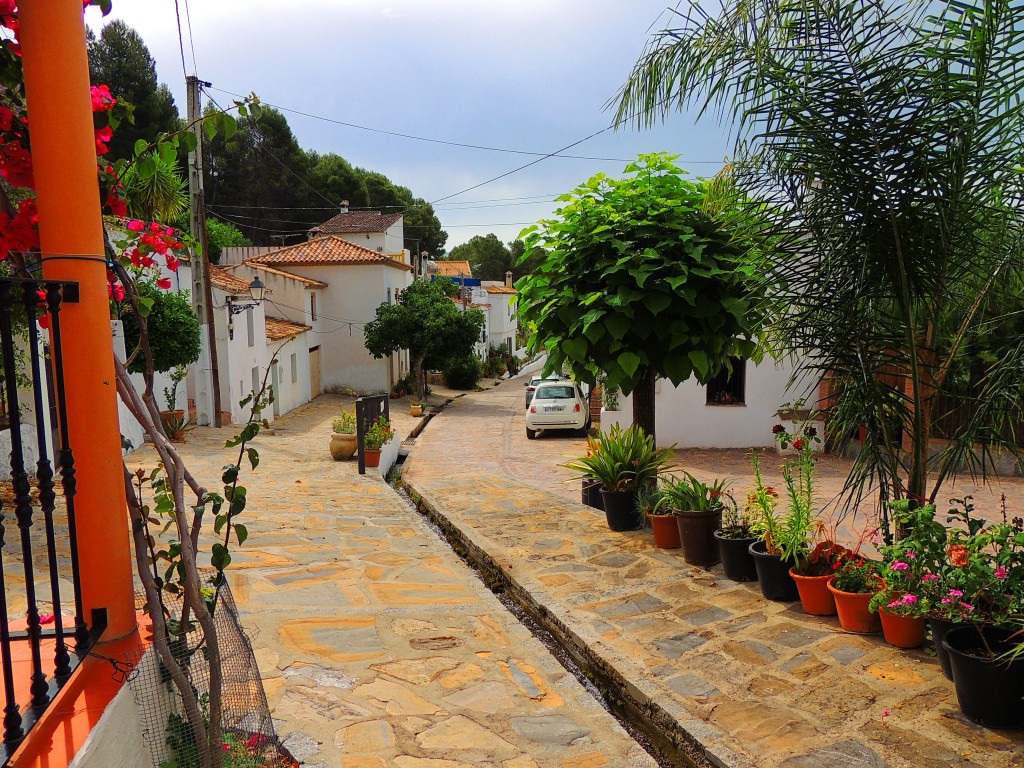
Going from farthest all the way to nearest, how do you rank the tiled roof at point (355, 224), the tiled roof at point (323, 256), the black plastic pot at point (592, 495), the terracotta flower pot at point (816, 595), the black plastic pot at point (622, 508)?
1. the tiled roof at point (355, 224)
2. the tiled roof at point (323, 256)
3. the black plastic pot at point (592, 495)
4. the black plastic pot at point (622, 508)
5. the terracotta flower pot at point (816, 595)

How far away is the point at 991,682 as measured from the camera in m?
3.87

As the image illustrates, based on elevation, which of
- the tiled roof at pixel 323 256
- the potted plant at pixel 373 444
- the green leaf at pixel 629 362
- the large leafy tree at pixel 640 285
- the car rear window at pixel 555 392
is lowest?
the potted plant at pixel 373 444

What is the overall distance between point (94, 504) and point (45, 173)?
3.47 feet

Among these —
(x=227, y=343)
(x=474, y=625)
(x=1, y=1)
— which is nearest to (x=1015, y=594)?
(x=474, y=625)

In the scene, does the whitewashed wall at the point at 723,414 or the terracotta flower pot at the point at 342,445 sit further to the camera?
the whitewashed wall at the point at 723,414

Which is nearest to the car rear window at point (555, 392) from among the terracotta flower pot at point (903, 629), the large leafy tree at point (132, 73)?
the terracotta flower pot at point (903, 629)

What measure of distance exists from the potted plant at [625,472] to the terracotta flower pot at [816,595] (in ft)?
8.99

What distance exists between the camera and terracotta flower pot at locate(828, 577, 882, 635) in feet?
16.8

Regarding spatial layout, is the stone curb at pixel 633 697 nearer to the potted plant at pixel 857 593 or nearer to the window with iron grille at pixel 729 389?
the potted plant at pixel 857 593

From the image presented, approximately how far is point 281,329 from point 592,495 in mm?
19121

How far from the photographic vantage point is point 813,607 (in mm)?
5582

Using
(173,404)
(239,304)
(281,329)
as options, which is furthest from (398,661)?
(281,329)

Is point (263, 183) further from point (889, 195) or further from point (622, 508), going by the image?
point (889, 195)

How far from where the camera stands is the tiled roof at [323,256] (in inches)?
1250
